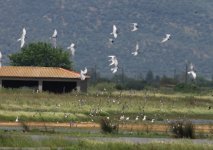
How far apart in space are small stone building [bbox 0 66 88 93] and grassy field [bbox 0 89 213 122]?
46.7 feet

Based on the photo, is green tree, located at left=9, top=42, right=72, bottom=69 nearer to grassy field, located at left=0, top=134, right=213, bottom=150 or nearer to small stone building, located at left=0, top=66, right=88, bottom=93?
small stone building, located at left=0, top=66, right=88, bottom=93

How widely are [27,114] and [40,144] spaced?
23801 mm

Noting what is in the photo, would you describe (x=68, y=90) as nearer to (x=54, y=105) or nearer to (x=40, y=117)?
(x=54, y=105)

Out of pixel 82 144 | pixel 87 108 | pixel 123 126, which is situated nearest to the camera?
pixel 82 144

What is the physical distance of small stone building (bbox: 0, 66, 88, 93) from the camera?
361ft

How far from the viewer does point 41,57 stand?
148 meters

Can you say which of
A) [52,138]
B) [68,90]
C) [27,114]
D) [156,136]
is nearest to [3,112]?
[27,114]

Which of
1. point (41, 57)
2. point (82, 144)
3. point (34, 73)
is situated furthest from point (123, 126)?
point (41, 57)

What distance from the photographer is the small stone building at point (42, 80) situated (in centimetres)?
11000

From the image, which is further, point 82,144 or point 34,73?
point 34,73

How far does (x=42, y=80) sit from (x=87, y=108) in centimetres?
3431

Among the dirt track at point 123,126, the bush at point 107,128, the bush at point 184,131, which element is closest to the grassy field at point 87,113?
the bush at point 107,128

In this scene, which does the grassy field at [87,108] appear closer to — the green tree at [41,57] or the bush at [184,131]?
the bush at [184,131]

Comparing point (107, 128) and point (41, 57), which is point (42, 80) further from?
point (107, 128)
